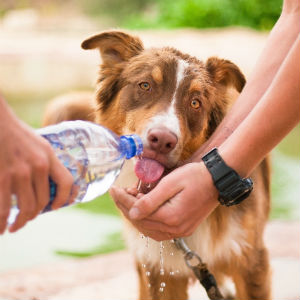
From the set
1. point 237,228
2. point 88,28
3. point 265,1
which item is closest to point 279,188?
point 237,228

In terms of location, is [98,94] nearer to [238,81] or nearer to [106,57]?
[106,57]

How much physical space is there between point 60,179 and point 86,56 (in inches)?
357

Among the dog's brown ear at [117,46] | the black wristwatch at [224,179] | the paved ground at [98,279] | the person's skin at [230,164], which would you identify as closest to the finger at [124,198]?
the person's skin at [230,164]

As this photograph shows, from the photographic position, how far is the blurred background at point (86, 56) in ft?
15.6

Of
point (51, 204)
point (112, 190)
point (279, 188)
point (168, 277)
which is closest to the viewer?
point (51, 204)

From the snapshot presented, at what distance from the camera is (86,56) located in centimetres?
1008

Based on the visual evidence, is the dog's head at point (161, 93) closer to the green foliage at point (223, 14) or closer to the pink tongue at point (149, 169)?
the pink tongue at point (149, 169)

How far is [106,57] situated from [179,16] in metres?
12.8

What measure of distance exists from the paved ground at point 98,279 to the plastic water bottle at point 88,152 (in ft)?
5.77

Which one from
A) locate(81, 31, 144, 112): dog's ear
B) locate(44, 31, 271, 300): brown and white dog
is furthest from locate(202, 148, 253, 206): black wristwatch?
locate(81, 31, 144, 112): dog's ear

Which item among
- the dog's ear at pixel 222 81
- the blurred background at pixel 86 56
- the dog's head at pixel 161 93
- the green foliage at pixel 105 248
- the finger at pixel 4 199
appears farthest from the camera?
the blurred background at pixel 86 56

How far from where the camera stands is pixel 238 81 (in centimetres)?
278

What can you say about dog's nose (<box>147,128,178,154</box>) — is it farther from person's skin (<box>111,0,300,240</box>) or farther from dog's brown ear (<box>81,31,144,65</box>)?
dog's brown ear (<box>81,31,144,65</box>)

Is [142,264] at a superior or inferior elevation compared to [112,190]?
inferior
